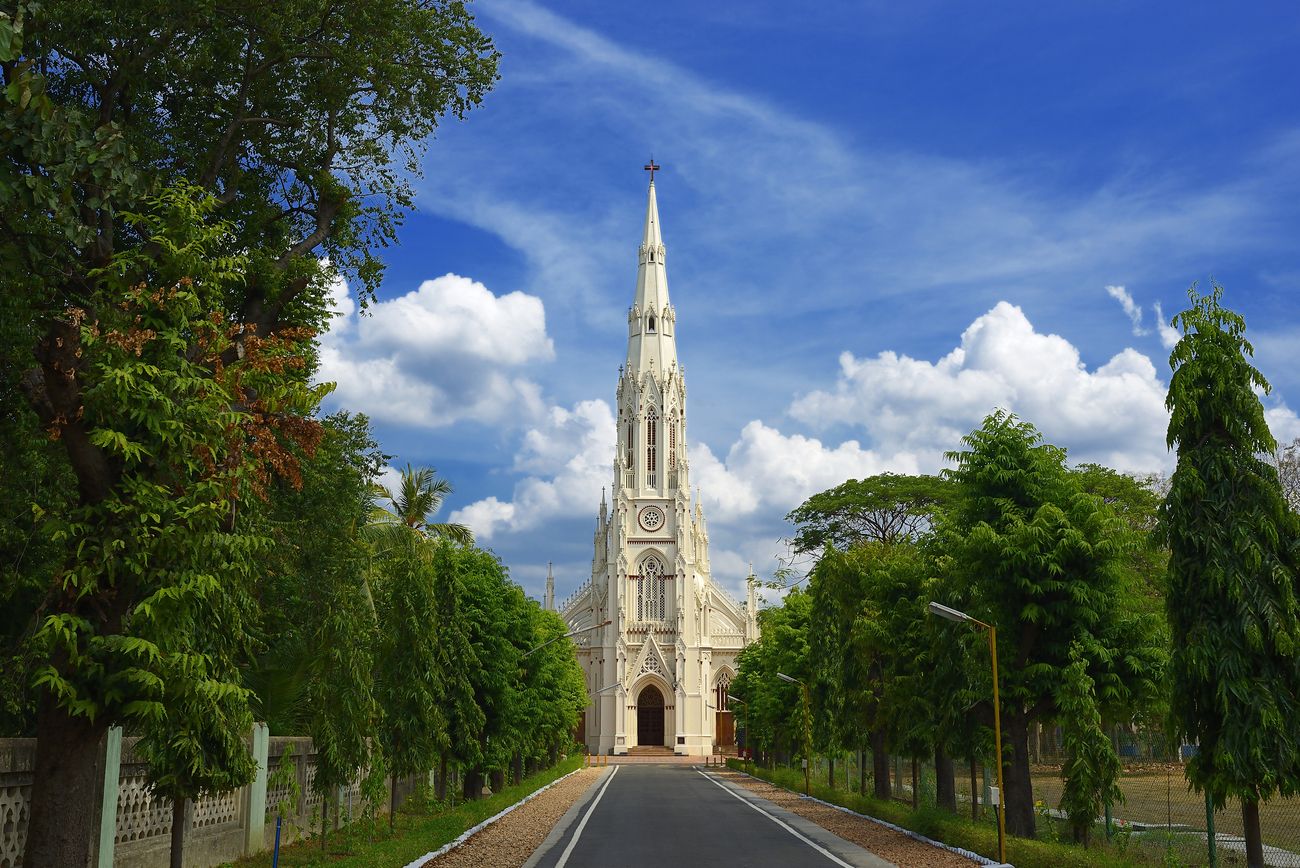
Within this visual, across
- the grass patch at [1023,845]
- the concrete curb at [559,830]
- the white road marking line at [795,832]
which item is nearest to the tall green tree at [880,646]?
the grass patch at [1023,845]

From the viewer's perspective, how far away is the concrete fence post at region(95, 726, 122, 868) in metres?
13.0

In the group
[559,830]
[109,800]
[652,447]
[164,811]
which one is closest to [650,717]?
[652,447]

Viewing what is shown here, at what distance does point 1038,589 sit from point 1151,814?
15746 mm

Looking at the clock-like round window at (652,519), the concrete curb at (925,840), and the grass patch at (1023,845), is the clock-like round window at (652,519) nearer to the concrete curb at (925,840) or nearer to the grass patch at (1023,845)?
the concrete curb at (925,840)

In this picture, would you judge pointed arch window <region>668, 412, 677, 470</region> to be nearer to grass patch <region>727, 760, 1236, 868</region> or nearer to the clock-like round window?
the clock-like round window

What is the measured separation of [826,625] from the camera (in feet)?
129

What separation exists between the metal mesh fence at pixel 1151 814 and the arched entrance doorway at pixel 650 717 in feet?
121

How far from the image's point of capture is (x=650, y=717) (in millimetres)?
91188

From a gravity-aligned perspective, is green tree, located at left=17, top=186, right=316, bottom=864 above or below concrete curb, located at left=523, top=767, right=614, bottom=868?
above

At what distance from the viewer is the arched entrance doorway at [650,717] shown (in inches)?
3573

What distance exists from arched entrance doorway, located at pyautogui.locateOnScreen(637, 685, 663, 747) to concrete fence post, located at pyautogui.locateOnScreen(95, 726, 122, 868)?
7934cm

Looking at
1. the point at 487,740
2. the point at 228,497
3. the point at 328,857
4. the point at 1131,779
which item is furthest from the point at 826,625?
the point at 228,497

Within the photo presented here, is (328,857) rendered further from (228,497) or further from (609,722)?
(609,722)

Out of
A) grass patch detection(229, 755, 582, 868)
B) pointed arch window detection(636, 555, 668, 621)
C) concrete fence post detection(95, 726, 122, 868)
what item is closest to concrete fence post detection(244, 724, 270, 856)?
grass patch detection(229, 755, 582, 868)
